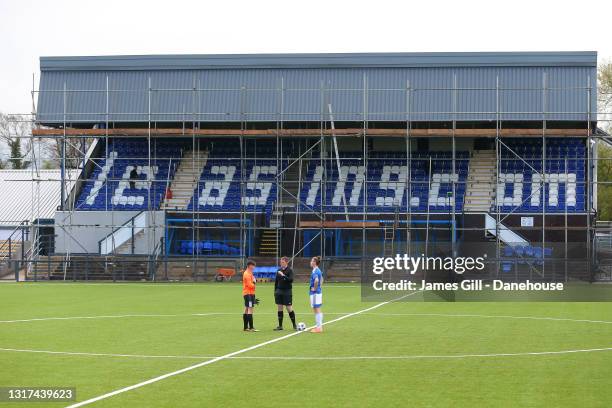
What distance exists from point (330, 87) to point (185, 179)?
9.09m

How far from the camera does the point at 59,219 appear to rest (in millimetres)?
54844

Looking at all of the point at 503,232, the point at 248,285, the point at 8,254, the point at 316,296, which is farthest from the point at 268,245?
the point at 316,296

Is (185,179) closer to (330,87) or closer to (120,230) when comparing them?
(120,230)

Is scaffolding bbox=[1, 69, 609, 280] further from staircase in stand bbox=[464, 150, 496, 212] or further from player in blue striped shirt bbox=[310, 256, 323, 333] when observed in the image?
player in blue striped shirt bbox=[310, 256, 323, 333]

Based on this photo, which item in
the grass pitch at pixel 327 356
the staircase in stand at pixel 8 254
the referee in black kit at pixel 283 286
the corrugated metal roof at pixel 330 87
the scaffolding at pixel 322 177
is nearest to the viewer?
the grass pitch at pixel 327 356

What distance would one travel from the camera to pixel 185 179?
58.3 meters

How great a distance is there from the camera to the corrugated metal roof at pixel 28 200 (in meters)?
62.7

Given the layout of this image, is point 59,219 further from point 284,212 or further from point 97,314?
point 97,314

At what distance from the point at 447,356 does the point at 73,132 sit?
40.1 m

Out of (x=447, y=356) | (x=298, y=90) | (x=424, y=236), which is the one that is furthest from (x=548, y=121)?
(x=447, y=356)

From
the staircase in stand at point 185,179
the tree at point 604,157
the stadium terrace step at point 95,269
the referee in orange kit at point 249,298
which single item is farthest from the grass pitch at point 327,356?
the tree at point 604,157

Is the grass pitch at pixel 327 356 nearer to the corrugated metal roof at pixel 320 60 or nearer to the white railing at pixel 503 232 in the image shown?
the white railing at pixel 503 232

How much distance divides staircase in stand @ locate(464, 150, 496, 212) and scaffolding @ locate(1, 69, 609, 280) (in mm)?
776

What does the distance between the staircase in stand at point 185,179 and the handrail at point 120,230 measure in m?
2.23
